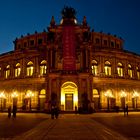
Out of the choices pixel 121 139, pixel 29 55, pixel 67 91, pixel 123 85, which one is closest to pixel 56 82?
pixel 67 91

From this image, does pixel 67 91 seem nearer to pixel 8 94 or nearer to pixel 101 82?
pixel 101 82

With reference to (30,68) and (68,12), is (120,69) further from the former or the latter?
(30,68)

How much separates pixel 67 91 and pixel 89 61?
836 cm

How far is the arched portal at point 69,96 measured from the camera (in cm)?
4975

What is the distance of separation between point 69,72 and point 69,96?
5675 mm

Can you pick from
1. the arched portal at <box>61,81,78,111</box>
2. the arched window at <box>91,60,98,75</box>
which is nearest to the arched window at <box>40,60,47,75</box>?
the arched portal at <box>61,81,78,111</box>

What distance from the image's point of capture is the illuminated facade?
48.3m

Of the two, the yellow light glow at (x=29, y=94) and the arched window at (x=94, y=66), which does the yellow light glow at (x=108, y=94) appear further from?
the yellow light glow at (x=29, y=94)

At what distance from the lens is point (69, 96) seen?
5066 centimetres

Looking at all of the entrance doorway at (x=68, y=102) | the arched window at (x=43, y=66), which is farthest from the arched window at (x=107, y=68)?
the arched window at (x=43, y=66)

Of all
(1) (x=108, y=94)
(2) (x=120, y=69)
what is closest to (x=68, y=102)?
(1) (x=108, y=94)

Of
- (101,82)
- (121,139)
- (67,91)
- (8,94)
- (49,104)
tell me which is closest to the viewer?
(121,139)

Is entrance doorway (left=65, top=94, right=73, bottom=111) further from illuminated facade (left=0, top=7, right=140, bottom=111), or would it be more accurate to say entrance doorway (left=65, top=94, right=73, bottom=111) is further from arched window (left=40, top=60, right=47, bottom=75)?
arched window (left=40, top=60, right=47, bottom=75)

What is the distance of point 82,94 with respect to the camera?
1881 inches
